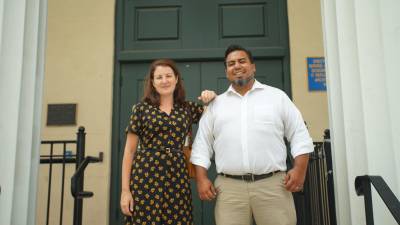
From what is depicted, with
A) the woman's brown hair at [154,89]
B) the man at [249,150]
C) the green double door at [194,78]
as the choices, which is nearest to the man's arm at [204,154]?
the man at [249,150]

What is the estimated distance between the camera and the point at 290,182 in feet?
10.3

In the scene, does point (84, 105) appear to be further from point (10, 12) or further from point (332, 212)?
point (332, 212)

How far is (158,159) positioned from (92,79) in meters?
3.19

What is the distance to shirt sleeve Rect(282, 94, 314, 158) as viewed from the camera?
126 inches

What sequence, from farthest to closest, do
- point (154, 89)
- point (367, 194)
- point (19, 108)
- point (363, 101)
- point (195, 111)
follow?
point (195, 111), point (154, 89), point (19, 108), point (363, 101), point (367, 194)

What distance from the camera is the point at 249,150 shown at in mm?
3221

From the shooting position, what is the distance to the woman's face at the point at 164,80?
3279 mm

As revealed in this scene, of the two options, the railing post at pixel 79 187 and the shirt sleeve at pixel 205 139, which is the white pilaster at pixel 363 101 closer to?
the shirt sleeve at pixel 205 139

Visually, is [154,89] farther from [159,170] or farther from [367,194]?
[367,194]

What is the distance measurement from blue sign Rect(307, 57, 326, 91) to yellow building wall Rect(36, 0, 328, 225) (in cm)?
6

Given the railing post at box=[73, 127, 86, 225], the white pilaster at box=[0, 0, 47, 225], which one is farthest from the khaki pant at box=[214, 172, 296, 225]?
the white pilaster at box=[0, 0, 47, 225]

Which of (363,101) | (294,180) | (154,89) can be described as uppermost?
(154,89)

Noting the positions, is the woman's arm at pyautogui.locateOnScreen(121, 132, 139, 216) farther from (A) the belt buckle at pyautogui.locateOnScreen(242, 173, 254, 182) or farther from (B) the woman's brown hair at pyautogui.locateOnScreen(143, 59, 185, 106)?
(A) the belt buckle at pyautogui.locateOnScreen(242, 173, 254, 182)

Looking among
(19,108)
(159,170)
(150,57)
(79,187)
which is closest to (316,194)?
(159,170)
